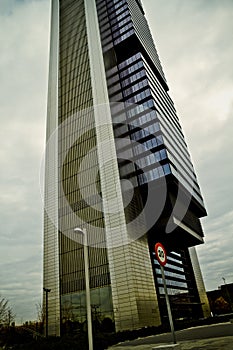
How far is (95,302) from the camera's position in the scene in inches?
1277

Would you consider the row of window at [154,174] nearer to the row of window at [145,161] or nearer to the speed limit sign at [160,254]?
the row of window at [145,161]

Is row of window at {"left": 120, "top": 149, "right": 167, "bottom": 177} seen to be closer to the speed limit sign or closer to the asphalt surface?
the asphalt surface

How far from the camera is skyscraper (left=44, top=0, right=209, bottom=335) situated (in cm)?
3312

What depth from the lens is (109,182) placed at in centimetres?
3628

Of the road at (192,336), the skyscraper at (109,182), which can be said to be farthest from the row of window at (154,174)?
the road at (192,336)

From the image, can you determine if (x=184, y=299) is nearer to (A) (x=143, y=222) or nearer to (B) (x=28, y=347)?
(A) (x=143, y=222)

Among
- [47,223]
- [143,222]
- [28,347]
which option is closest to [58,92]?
[47,223]

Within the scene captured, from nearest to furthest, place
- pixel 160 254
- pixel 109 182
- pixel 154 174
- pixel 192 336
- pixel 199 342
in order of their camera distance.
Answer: pixel 160 254
pixel 199 342
pixel 192 336
pixel 109 182
pixel 154 174

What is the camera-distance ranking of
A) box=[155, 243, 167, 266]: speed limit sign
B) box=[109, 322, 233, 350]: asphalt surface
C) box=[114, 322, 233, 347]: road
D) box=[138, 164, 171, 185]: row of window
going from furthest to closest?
box=[138, 164, 171, 185]: row of window, box=[114, 322, 233, 347]: road, box=[109, 322, 233, 350]: asphalt surface, box=[155, 243, 167, 266]: speed limit sign

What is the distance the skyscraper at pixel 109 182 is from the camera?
3312 cm

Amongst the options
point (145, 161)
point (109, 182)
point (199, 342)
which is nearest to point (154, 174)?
point (145, 161)

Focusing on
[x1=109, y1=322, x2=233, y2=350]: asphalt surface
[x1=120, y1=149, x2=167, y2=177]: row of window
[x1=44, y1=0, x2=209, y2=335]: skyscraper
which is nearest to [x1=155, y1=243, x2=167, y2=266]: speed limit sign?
[x1=109, y1=322, x2=233, y2=350]: asphalt surface

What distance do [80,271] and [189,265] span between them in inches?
1547

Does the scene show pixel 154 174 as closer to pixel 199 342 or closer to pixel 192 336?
pixel 192 336
